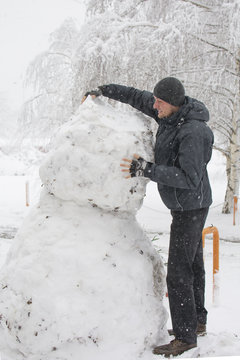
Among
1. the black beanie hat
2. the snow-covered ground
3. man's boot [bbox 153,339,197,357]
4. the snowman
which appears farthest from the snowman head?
the snow-covered ground

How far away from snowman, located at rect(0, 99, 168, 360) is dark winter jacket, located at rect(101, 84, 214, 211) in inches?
6.2

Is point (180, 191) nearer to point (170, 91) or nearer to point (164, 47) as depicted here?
point (170, 91)

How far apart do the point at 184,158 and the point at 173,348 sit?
119cm

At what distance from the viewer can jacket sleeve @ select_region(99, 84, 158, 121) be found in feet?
8.69

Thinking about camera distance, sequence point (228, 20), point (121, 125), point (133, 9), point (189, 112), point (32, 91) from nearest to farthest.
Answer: point (189, 112), point (121, 125), point (228, 20), point (133, 9), point (32, 91)

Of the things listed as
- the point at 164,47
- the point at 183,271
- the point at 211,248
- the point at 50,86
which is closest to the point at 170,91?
the point at 183,271

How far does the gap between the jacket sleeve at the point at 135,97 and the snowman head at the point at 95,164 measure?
0.33m

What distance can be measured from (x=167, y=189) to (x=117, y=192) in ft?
1.06

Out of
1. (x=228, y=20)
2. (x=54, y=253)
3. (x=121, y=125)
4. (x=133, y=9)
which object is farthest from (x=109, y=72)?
(x=54, y=253)

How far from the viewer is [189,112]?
227 centimetres

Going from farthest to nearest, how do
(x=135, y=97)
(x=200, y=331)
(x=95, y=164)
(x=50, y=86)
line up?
(x=50, y=86), (x=135, y=97), (x=200, y=331), (x=95, y=164)

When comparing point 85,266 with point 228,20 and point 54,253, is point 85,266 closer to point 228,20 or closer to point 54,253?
point 54,253

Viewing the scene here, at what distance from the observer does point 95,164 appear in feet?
7.34

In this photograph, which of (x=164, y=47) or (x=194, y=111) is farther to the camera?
(x=164, y=47)
